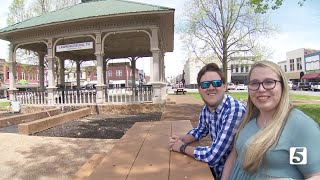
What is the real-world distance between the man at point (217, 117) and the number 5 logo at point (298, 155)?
0.83m

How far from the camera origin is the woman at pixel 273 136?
1.72m

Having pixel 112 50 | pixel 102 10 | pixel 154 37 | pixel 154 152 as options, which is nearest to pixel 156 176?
pixel 154 152

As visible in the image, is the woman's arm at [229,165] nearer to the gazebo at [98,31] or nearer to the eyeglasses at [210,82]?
the eyeglasses at [210,82]

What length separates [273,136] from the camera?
1805mm

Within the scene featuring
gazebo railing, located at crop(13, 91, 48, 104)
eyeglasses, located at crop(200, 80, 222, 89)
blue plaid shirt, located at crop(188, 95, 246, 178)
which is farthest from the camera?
gazebo railing, located at crop(13, 91, 48, 104)

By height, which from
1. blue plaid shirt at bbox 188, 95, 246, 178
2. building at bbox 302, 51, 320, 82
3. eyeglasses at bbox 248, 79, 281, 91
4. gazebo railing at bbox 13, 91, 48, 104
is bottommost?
gazebo railing at bbox 13, 91, 48, 104

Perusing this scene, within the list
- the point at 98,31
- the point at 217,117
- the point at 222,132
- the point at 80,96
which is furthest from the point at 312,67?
the point at 222,132

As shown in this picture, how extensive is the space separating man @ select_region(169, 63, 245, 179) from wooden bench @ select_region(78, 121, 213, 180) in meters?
0.09

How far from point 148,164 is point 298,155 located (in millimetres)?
1281

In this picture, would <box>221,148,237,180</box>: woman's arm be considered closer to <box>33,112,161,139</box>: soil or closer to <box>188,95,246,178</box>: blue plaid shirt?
<box>188,95,246,178</box>: blue plaid shirt

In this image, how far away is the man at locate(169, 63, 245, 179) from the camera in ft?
8.56

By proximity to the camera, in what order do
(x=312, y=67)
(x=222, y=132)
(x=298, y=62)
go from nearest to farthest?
(x=222, y=132) → (x=312, y=67) → (x=298, y=62)

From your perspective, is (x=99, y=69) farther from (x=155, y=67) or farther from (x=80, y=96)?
(x=155, y=67)

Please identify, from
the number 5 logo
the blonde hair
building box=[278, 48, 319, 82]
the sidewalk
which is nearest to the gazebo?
the sidewalk
